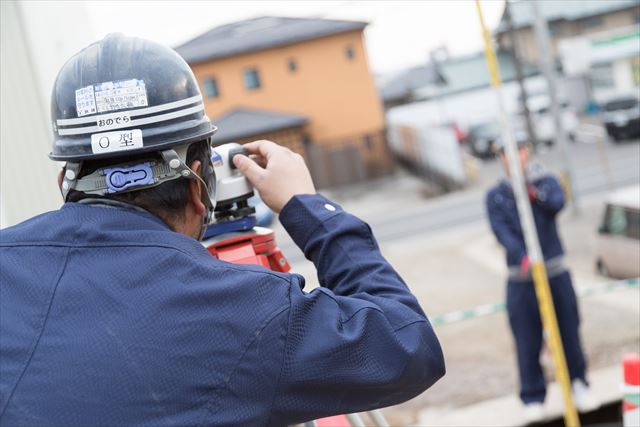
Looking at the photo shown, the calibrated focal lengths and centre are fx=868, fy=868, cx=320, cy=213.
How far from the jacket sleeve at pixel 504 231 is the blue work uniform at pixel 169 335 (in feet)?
15.0

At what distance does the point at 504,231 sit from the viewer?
19.7ft

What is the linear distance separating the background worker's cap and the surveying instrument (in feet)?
0.87

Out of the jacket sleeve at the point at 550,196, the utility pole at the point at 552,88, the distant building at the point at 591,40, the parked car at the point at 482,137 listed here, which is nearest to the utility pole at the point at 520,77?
the distant building at the point at 591,40

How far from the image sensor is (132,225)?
1.34 metres

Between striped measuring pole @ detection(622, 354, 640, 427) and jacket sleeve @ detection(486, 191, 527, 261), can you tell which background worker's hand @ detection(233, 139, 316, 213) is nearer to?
striped measuring pole @ detection(622, 354, 640, 427)

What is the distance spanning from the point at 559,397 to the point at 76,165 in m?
5.08

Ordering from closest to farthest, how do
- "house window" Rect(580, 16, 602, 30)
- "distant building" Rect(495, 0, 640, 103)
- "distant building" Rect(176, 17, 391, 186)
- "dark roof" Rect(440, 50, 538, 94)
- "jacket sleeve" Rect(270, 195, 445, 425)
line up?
"jacket sleeve" Rect(270, 195, 445, 425) → "distant building" Rect(495, 0, 640, 103) → "house window" Rect(580, 16, 602, 30) → "distant building" Rect(176, 17, 391, 186) → "dark roof" Rect(440, 50, 538, 94)

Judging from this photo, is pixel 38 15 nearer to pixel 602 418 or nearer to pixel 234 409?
pixel 234 409

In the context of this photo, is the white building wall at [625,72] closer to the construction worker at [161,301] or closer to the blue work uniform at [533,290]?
the blue work uniform at [533,290]

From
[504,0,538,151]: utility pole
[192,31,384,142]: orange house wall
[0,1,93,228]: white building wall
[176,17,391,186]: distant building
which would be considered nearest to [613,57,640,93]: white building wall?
[0,1,93,228]: white building wall

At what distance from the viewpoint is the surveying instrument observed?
1692 millimetres

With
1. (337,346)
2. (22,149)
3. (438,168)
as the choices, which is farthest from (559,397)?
(438,168)

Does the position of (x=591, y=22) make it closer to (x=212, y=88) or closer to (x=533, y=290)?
(x=533, y=290)

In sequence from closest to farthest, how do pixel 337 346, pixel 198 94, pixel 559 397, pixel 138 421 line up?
pixel 138 421 < pixel 337 346 < pixel 198 94 < pixel 559 397
